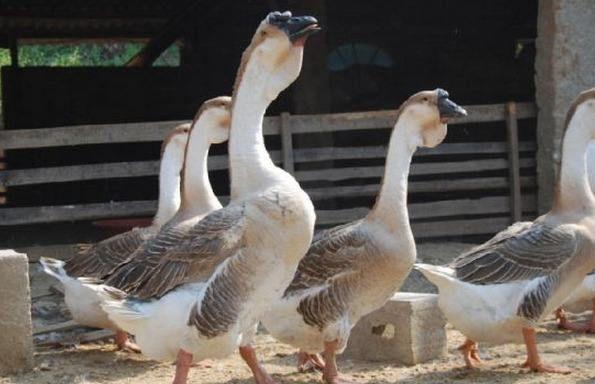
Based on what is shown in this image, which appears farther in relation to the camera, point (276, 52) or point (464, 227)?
point (464, 227)

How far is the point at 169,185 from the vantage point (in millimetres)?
7344

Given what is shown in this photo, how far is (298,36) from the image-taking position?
4980 millimetres

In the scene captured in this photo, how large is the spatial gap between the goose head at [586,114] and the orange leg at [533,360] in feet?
4.49

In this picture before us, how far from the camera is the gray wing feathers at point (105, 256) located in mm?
7052

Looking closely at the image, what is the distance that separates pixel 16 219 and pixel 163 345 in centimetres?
537

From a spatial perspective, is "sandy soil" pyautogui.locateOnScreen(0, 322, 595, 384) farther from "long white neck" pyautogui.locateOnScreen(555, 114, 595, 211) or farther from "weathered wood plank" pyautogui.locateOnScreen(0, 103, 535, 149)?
"weathered wood plank" pyautogui.locateOnScreen(0, 103, 535, 149)

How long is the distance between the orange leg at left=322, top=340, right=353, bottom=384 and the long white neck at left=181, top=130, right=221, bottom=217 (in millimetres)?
1202

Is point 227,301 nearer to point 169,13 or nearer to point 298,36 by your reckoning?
point 298,36

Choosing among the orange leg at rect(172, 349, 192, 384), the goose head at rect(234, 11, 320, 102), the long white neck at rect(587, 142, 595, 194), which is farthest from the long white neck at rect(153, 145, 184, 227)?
the long white neck at rect(587, 142, 595, 194)

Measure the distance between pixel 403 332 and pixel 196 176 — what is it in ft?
5.09

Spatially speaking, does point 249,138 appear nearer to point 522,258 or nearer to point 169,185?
point 522,258

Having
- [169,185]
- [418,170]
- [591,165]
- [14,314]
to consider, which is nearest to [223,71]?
[418,170]

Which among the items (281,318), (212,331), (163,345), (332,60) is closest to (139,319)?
(163,345)

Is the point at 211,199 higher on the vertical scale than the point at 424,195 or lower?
higher
